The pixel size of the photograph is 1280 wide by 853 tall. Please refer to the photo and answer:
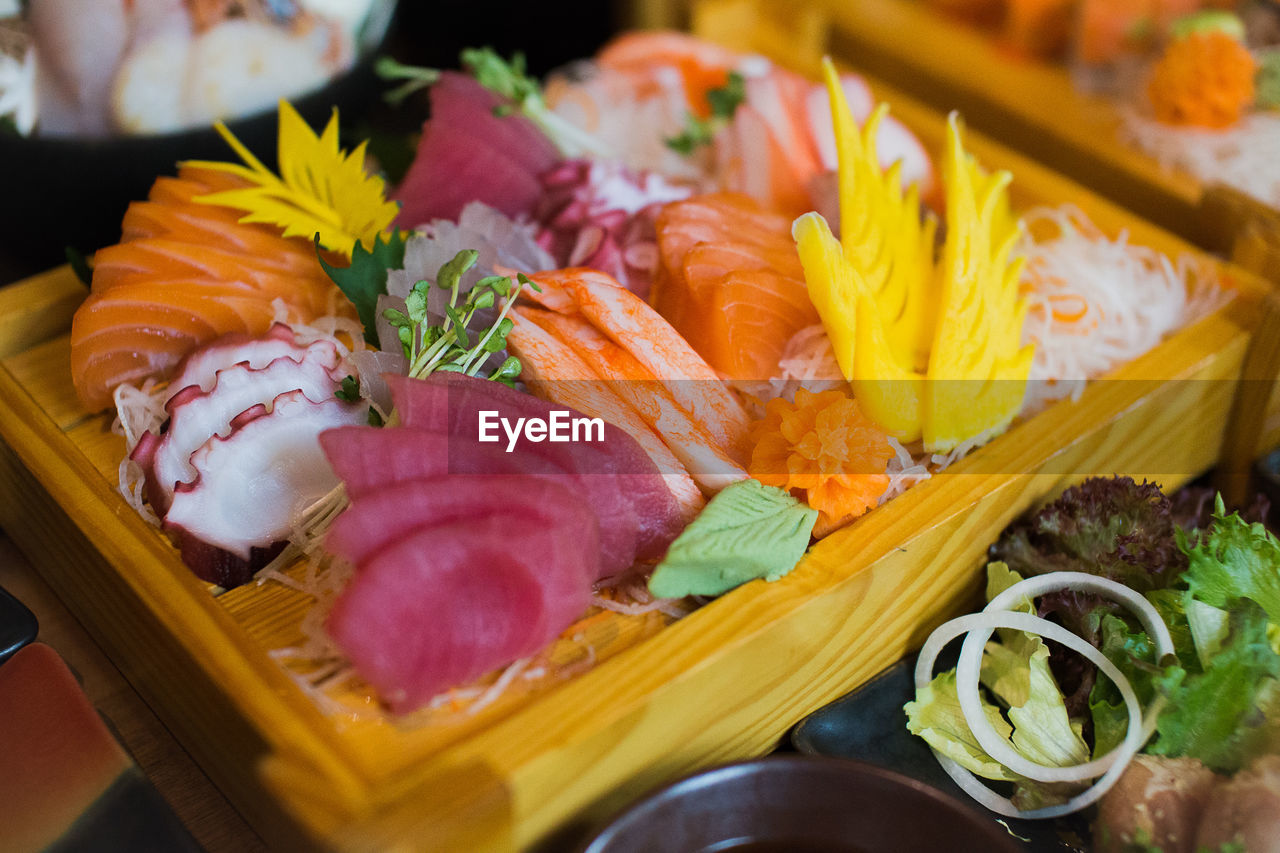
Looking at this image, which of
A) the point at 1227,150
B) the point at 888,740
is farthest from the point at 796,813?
the point at 1227,150

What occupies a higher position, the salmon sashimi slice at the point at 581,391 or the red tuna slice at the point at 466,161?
the red tuna slice at the point at 466,161

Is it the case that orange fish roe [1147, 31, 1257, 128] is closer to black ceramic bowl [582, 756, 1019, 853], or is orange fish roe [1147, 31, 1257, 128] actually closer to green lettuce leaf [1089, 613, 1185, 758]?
green lettuce leaf [1089, 613, 1185, 758]

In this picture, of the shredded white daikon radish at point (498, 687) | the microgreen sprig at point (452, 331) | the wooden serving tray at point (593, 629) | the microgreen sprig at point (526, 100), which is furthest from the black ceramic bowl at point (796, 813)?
the microgreen sprig at point (526, 100)

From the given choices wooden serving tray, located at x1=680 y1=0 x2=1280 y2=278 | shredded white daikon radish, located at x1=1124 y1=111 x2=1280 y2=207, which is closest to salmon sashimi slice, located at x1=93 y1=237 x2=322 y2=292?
wooden serving tray, located at x1=680 y1=0 x2=1280 y2=278

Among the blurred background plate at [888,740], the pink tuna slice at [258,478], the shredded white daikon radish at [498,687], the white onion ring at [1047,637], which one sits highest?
the pink tuna slice at [258,478]

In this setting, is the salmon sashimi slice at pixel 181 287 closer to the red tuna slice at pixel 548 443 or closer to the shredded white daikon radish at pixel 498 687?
the red tuna slice at pixel 548 443

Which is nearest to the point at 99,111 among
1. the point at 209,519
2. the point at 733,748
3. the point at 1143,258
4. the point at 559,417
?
the point at 209,519

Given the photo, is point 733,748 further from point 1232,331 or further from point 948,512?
point 1232,331

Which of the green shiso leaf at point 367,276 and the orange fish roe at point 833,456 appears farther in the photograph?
the green shiso leaf at point 367,276

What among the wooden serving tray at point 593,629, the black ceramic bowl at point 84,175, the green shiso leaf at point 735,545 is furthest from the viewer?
the black ceramic bowl at point 84,175
